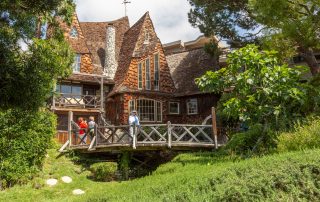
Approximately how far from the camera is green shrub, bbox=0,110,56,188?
546 inches

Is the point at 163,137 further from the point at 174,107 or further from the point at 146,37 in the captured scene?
the point at 146,37

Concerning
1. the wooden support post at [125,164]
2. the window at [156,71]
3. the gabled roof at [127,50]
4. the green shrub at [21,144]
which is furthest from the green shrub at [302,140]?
the window at [156,71]

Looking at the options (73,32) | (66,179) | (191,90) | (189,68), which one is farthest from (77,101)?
(66,179)

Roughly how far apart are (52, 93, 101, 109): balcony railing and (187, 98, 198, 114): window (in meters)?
7.31

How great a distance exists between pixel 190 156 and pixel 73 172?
5.87m

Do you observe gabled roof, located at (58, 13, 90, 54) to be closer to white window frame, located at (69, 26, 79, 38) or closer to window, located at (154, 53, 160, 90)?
white window frame, located at (69, 26, 79, 38)

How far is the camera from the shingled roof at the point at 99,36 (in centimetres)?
2915

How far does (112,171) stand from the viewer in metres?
16.1

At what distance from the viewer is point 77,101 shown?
25.0 meters

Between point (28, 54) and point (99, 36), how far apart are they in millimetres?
22842

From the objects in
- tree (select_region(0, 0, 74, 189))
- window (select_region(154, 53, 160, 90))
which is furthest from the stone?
window (select_region(154, 53, 160, 90))

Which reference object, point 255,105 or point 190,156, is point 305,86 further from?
point 190,156

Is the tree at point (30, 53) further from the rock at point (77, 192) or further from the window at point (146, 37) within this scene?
the window at point (146, 37)

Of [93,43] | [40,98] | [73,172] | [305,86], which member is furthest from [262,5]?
[93,43]
